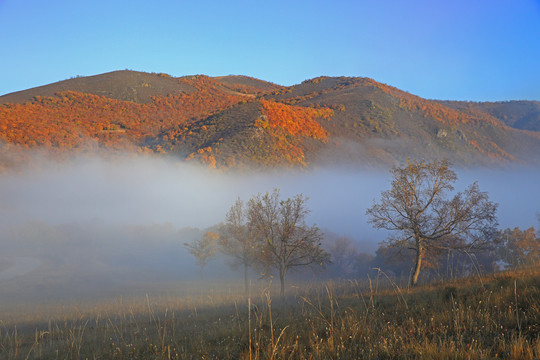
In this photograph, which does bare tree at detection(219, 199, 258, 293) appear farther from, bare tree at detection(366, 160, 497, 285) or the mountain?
the mountain

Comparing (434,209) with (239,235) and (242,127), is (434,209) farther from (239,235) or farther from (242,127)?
(242,127)

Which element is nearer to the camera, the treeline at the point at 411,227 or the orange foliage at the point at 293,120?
the treeline at the point at 411,227

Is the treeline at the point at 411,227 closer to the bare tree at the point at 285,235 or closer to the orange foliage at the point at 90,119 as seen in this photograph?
the bare tree at the point at 285,235

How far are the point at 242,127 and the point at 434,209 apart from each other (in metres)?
83.0

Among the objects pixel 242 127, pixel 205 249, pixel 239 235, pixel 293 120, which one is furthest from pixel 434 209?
pixel 293 120

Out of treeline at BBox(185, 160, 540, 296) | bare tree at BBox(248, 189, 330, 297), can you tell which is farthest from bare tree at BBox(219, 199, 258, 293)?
bare tree at BBox(248, 189, 330, 297)

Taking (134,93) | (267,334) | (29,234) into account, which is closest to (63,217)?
(29,234)

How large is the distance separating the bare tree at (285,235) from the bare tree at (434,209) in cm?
760

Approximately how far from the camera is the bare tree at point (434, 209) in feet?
70.4

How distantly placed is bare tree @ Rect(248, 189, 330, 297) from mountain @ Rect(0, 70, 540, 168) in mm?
54522

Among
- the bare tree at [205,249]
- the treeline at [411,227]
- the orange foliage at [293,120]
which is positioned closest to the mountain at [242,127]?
the orange foliage at [293,120]

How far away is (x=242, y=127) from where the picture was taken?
99.6 metres

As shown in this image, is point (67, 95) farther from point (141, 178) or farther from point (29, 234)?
point (29, 234)

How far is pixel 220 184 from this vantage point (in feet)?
283
